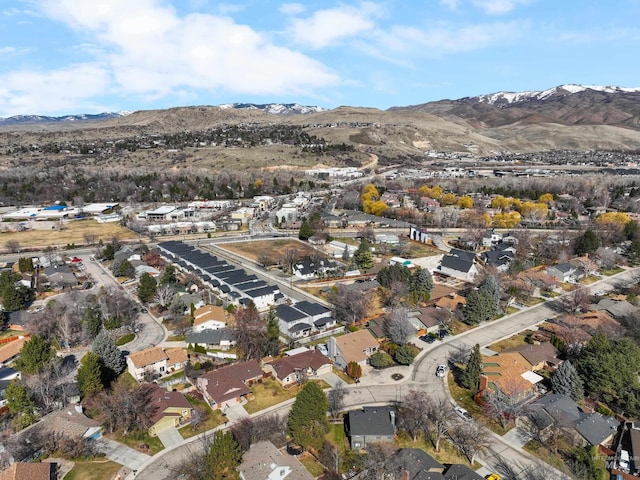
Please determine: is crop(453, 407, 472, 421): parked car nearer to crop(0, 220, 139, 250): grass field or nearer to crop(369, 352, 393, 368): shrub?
crop(369, 352, 393, 368): shrub

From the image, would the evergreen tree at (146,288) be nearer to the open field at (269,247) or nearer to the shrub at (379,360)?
the open field at (269,247)

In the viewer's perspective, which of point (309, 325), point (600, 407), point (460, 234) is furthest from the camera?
point (460, 234)

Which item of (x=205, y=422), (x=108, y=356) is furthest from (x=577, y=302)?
(x=108, y=356)

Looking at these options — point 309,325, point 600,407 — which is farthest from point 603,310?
point 309,325

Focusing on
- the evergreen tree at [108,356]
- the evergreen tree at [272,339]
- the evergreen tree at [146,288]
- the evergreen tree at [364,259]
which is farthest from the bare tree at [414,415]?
the evergreen tree at [146,288]

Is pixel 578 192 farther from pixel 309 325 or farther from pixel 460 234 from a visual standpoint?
pixel 309 325

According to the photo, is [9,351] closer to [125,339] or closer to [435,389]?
[125,339]
